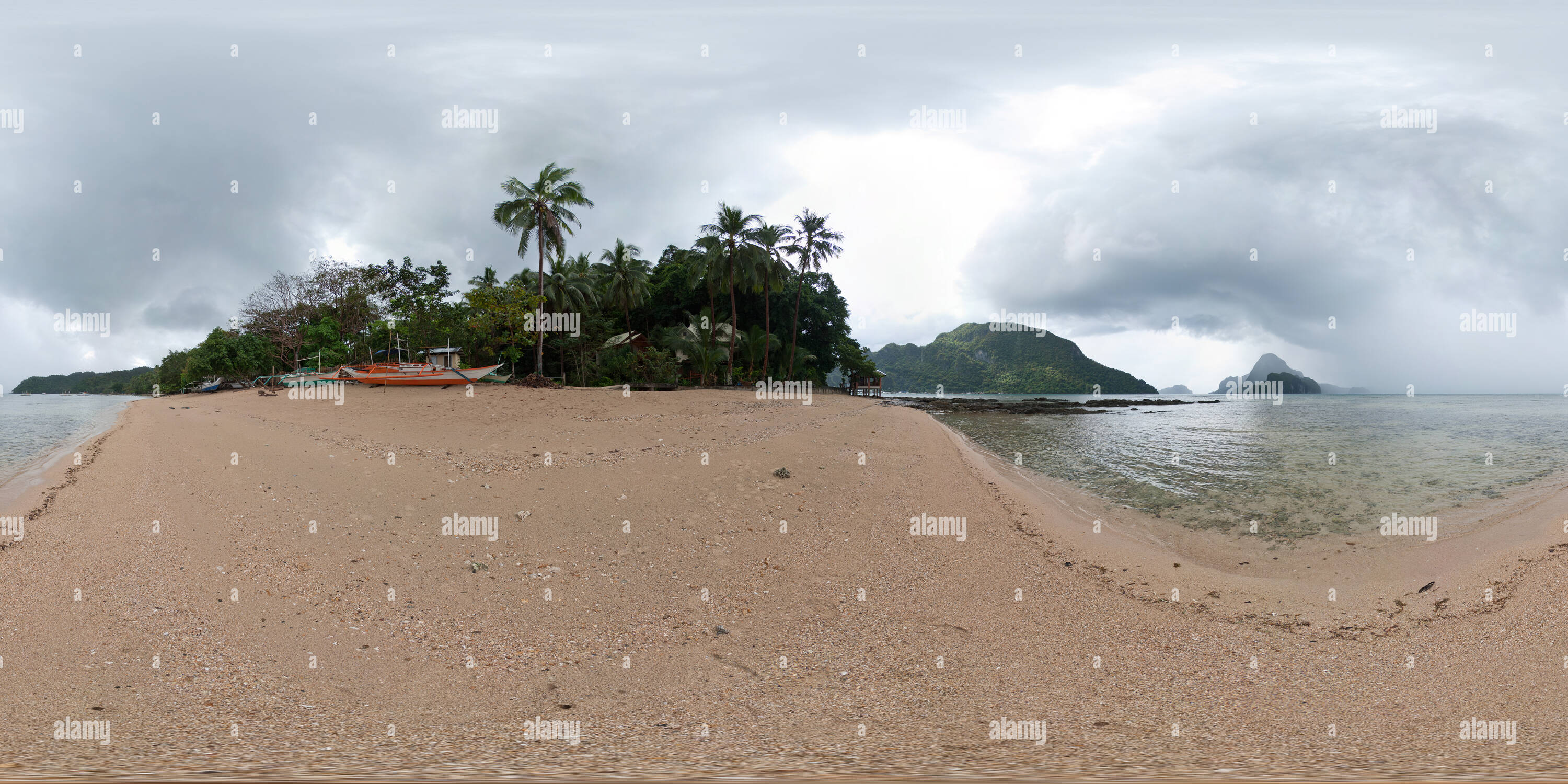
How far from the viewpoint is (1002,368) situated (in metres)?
160

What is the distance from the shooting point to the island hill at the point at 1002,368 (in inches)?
6033

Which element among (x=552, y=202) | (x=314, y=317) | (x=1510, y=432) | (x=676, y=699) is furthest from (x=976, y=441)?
(x=314, y=317)

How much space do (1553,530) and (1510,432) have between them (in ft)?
115

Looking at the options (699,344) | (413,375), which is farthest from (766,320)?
(413,375)

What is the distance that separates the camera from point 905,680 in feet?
17.2

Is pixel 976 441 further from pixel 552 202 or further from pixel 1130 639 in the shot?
pixel 552 202

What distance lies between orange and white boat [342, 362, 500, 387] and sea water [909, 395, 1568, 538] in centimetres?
2802

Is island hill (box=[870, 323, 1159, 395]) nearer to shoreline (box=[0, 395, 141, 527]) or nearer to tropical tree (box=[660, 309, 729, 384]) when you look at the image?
tropical tree (box=[660, 309, 729, 384])

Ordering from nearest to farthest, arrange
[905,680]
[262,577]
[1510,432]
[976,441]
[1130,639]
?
[905,680]
[1130,639]
[262,577]
[976,441]
[1510,432]

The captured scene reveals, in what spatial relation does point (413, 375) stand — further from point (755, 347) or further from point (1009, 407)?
point (1009, 407)

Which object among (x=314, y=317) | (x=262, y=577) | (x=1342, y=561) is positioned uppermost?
(x=314, y=317)

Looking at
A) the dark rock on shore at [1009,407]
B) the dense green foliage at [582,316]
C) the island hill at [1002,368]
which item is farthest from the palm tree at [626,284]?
the island hill at [1002,368]

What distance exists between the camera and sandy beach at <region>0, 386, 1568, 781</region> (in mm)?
4078

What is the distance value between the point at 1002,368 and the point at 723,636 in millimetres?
164909
